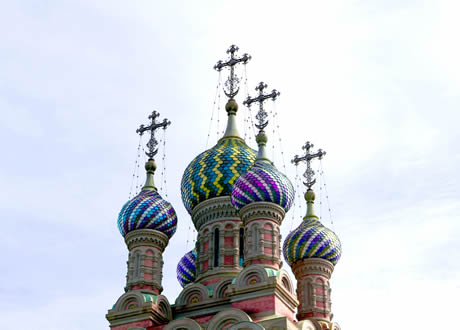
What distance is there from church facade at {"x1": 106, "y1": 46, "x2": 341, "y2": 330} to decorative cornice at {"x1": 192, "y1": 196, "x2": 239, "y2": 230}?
3cm

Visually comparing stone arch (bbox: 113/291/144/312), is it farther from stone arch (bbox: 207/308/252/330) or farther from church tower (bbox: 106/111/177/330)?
stone arch (bbox: 207/308/252/330)

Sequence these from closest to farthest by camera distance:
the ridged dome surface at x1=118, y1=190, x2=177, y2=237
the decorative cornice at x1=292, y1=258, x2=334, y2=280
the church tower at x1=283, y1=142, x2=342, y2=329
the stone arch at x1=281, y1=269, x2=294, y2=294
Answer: the stone arch at x1=281, y1=269, x2=294, y2=294, the ridged dome surface at x1=118, y1=190, x2=177, y2=237, the church tower at x1=283, y1=142, x2=342, y2=329, the decorative cornice at x1=292, y1=258, x2=334, y2=280

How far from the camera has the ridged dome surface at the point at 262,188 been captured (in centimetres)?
1988

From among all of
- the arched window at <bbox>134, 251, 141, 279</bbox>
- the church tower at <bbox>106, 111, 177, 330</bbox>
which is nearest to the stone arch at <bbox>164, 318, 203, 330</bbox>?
the church tower at <bbox>106, 111, 177, 330</bbox>

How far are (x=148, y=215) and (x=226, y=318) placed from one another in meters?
3.83

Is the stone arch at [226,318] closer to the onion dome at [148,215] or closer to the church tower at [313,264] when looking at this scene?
the onion dome at [148,215]

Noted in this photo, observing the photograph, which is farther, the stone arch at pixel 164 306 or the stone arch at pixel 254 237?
the stone arch at pixel 164 306

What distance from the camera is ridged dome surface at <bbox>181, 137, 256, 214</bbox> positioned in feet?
72.8

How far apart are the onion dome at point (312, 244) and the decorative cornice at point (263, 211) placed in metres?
3.23

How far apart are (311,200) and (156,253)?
5887mm

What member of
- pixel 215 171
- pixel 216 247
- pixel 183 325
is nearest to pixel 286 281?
pixel 183 325

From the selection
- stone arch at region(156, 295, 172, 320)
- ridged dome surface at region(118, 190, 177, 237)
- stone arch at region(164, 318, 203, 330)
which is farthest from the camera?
ridged dome surface at region(118, 190, 177, 237)

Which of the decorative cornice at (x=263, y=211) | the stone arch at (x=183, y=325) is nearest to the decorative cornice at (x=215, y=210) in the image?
the decorative cornice at (x=263, y=211)

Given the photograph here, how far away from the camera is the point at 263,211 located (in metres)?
19.8
